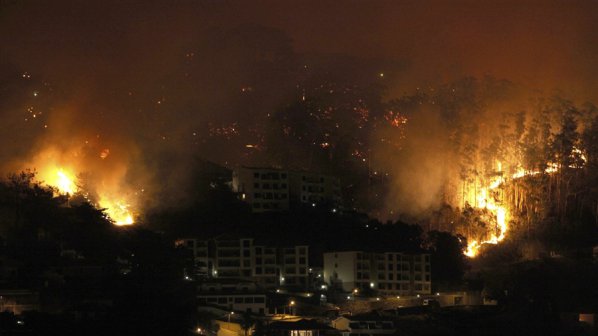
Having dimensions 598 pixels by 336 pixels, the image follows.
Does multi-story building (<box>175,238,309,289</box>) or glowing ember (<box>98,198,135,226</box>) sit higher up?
glowing ember (<box>98,198,135,226</box>)

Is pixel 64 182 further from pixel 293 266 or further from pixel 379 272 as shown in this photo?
pixel 379 272

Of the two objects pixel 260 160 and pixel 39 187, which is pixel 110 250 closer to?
pixel 39 187

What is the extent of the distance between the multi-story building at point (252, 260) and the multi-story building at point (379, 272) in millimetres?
1235

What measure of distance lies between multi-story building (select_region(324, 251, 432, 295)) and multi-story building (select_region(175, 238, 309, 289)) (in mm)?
1235

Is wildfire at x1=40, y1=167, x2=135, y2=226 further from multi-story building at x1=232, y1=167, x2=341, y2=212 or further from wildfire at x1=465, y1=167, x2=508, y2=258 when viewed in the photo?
wildfire at x1=465, y1=167, x2=508, y2=258

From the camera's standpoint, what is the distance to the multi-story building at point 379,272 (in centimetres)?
5341

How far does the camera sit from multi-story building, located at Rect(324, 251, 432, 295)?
53.4m

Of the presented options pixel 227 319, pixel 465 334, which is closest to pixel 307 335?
pixel 227 319

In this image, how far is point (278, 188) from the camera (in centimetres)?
6094

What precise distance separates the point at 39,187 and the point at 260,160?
1471 cm

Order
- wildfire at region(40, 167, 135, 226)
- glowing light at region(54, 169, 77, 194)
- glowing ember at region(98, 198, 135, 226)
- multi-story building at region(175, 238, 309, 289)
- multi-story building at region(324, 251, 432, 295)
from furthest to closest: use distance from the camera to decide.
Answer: glowing light at region(54, 169, 77, 194), wildfire at region(40, 167, 135, 226), glowing ember at region(98, 198, 135, 226), multi-story building at region(175, 238, 309, 289), multi-story building at region(324, 251, 432, 295)

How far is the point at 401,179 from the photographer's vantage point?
64.4 m

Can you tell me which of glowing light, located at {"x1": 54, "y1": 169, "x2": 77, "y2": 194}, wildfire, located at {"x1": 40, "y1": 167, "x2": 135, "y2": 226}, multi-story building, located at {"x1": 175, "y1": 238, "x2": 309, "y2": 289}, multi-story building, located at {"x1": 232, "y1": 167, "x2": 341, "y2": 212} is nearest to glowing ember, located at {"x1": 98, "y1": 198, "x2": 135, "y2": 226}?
wildfire, located at {"x1": 40, "y1": 167, "x2": 135, "y2": 226}

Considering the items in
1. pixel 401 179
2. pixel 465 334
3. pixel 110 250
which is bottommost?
pixel 465 334
